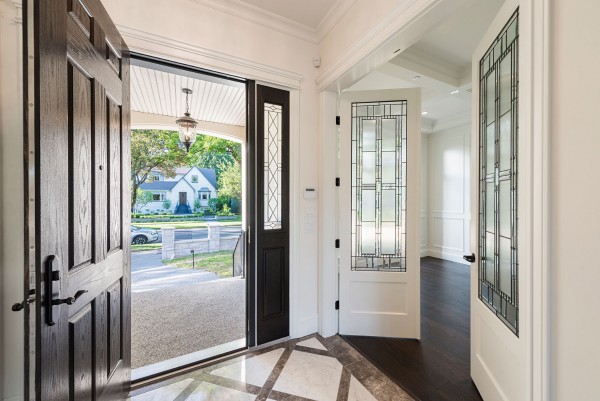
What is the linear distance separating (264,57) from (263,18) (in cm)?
36

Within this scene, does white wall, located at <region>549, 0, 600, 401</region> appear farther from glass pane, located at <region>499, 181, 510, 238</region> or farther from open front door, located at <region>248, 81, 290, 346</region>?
open front door, located at <region>248, 81, 290, 346</region>

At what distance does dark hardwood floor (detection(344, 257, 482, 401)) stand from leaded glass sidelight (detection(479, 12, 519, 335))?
74cm

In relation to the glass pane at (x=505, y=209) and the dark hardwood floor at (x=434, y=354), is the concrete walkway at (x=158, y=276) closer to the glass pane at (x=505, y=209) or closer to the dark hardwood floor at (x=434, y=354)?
the dark hardwood floor at (x=434, y=354)

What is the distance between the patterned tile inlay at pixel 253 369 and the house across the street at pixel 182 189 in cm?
711

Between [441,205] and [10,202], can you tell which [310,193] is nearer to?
[10,202]

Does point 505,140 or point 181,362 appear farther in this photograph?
point 181,362

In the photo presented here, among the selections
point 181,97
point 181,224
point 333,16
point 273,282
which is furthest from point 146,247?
point 333,16

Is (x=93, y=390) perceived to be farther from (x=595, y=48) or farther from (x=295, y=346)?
(x=595, y=48)

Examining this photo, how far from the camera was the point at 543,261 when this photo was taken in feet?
3.29

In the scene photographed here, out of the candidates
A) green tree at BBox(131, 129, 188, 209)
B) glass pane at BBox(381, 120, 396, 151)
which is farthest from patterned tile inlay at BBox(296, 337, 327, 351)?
green tree at BBox(131, 129, 188, 209)

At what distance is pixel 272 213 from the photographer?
2.50 meters

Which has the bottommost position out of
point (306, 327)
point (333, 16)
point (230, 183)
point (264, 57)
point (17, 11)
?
point (306, 327)

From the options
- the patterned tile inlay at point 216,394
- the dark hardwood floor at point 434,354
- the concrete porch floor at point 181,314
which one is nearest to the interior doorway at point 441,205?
the dark hardwood floor at point 434,354

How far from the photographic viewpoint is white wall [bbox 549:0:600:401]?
86 cm
